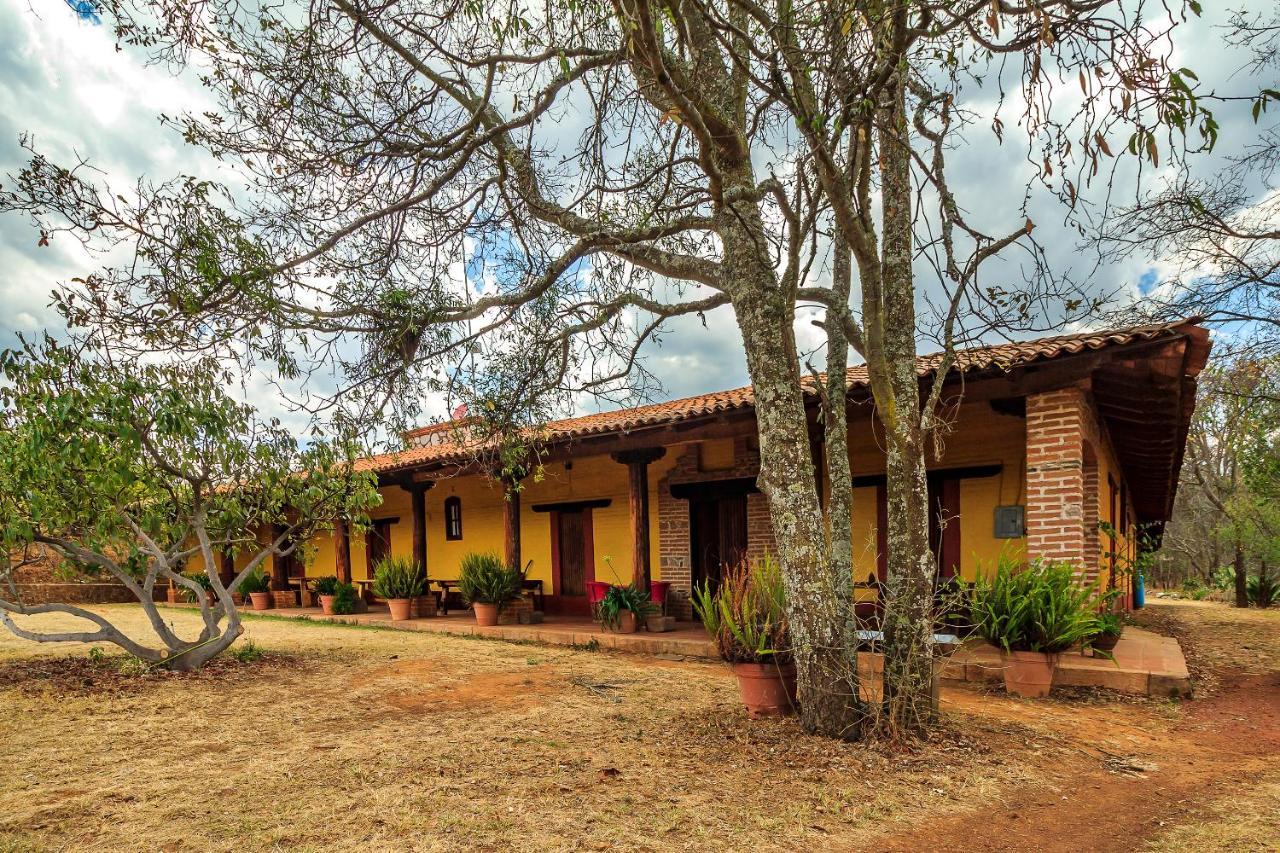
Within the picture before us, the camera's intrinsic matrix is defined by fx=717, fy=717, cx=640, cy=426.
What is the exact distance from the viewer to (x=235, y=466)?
7.15 m

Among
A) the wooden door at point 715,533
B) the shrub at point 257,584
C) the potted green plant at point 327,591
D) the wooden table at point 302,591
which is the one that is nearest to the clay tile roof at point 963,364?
the wooden door at point 715,533

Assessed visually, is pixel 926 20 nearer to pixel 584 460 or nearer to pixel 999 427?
pixel 999 427

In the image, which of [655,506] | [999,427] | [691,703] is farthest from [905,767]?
[655,506]

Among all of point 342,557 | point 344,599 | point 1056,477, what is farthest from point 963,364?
point 342,557

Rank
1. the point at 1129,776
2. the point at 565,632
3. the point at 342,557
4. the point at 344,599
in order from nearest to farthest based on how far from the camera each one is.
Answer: the point at 1129,776, the point at 565,632, the point at 344,599, the point at 342,557

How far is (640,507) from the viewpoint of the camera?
982 centimetres

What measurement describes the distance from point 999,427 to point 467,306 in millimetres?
6132

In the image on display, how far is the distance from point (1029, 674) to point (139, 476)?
766 centimetres

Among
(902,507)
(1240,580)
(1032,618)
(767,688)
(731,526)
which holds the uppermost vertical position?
(902,507)

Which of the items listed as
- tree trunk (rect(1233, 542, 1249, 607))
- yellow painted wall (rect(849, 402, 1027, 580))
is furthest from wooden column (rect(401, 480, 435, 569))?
tree trunk (rect(1233, 542, 1249, 607))

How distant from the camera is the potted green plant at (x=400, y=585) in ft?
40.0

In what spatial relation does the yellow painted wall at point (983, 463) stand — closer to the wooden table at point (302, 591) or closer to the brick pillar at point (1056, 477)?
the brick pillar at point (1056, 477)

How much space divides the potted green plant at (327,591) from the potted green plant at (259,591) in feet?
5.07

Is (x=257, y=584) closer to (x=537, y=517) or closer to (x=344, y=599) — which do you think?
(x=344, y=599)
